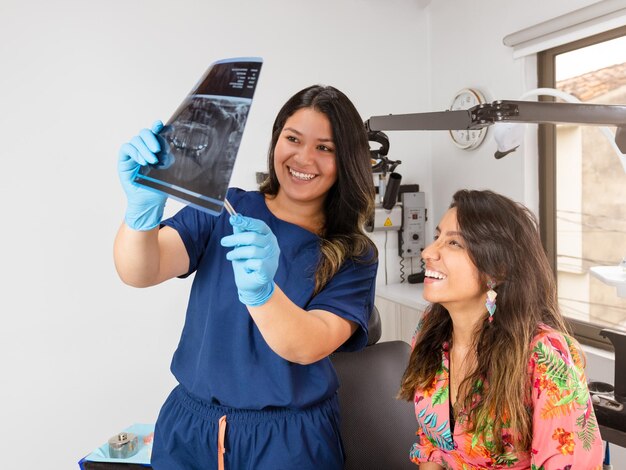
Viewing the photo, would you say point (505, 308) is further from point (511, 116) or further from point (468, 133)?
point (468, 133)

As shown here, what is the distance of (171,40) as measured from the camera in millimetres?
2771

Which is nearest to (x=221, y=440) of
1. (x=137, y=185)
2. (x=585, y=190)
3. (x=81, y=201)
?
(x=137, y=185)

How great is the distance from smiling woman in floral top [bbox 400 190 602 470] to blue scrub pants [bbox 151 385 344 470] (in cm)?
32

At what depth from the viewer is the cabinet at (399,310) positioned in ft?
9.97

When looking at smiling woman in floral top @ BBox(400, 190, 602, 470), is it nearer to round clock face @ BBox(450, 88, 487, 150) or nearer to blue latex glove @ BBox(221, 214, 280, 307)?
blue latex glove @ BBox(221, 214, 280, 307)

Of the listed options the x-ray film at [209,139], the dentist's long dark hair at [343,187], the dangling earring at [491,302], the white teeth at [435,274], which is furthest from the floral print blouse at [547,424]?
the x-ray film at [209,139]

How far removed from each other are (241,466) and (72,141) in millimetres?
1892

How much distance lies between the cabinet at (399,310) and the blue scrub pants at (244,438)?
5.80 ft

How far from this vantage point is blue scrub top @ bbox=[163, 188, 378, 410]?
1210 millimetres

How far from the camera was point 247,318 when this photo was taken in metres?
1.23

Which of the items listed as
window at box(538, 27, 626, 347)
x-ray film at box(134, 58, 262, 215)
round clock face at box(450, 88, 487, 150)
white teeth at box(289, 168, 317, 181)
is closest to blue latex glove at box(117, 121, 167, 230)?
x-ray film at box(134, 58, 262, 215)

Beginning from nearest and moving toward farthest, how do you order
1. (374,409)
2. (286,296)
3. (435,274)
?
(286,296) → (435,274) → (374,409)

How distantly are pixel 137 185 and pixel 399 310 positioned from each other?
2379 millimetres

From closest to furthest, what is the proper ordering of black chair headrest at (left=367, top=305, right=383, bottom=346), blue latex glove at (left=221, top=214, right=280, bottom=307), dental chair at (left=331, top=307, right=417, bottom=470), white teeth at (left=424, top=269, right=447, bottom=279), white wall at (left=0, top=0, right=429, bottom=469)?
blue latex glove at (left=221, top=214, right=280, bottom=307)
white teeth at (left=424, top=269, right=447, bottom=279)
dental chair at (left=331, top=307, right=417, bottom=470)
black chair headrest at (left=367, top=305, right=383, bottom=346)
white wall at (left=0, top=0, right=429, bottom=469)
